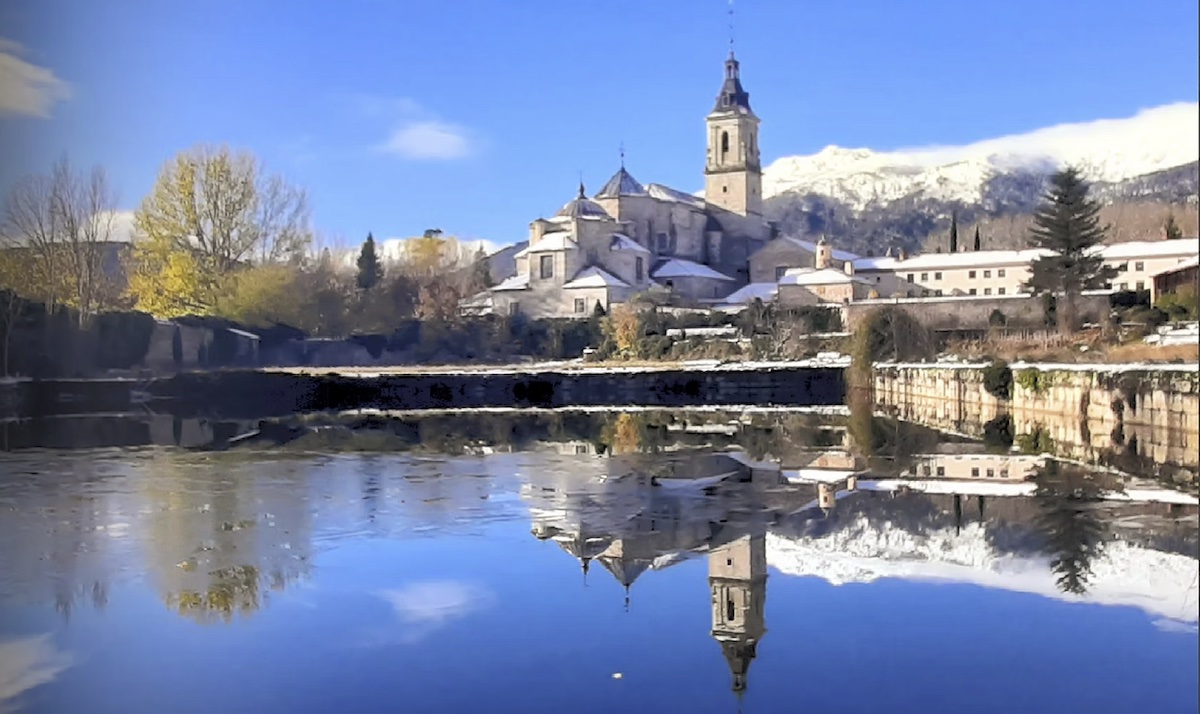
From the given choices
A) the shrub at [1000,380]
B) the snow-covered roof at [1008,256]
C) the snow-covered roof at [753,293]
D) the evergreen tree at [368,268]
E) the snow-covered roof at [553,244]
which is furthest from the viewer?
the snow-covered roof at [553,244]

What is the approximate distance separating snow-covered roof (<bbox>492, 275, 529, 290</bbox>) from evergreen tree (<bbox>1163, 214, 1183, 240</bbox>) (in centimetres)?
1621

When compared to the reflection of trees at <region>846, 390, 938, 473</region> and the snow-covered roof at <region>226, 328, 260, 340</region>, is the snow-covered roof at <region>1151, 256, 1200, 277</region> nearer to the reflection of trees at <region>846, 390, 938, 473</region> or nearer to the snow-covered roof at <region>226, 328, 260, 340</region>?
the reflection of trees at <region>846, 390, 938, 473</region>

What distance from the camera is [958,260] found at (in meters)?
7.57

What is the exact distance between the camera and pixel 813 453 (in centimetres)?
492

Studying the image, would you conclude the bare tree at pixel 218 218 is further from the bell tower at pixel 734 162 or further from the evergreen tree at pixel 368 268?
the bell tower at pixel 734 162

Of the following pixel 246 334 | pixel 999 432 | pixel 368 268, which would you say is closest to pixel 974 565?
pixel 999 432

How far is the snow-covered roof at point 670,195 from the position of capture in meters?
22.9

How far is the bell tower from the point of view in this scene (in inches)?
846

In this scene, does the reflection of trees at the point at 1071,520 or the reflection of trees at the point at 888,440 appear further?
the reflection of trees at the point at 888,440

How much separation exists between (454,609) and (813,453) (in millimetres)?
3167

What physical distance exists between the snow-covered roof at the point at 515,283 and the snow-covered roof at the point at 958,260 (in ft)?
29.5

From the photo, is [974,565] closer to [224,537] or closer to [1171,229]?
[1171,229]

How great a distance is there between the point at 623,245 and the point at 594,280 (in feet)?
6.62

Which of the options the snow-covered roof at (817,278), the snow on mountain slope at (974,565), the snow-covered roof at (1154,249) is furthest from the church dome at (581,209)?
the snow on mountain slope at (974,565)
